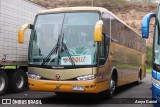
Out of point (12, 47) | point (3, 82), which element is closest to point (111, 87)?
point (3, 82)

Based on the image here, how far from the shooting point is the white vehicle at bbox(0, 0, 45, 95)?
13.1 meters

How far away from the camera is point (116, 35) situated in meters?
13.0

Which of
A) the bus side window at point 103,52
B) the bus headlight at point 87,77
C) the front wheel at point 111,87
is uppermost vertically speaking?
the bus side window at point 103,52

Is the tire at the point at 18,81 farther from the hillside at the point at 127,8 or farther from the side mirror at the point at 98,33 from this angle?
the hillside at the point at 127,8

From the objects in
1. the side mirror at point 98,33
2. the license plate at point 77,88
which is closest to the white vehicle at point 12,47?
the license plate at point 77,88

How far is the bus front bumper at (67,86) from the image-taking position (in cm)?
1005

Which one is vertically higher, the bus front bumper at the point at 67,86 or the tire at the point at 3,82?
the bus front bumper at the point at 67,86

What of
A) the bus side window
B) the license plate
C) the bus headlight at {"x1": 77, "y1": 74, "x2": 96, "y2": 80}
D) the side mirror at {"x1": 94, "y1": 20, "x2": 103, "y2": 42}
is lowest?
the license plate

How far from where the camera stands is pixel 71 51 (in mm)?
10438

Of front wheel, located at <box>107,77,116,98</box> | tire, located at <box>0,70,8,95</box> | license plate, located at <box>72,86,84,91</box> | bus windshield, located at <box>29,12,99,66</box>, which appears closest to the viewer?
license plate, located at <box>72,86,84,91</box>

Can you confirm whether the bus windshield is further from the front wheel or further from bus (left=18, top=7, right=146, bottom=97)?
the front wheel

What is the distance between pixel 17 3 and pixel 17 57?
7.21ft

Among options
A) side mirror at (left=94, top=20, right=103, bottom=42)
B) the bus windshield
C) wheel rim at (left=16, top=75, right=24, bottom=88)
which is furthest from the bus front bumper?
wheel rim at (left=16, top=75, right=24, bottom=88)

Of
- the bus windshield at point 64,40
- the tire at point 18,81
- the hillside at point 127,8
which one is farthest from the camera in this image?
the hillside at point 127,8
